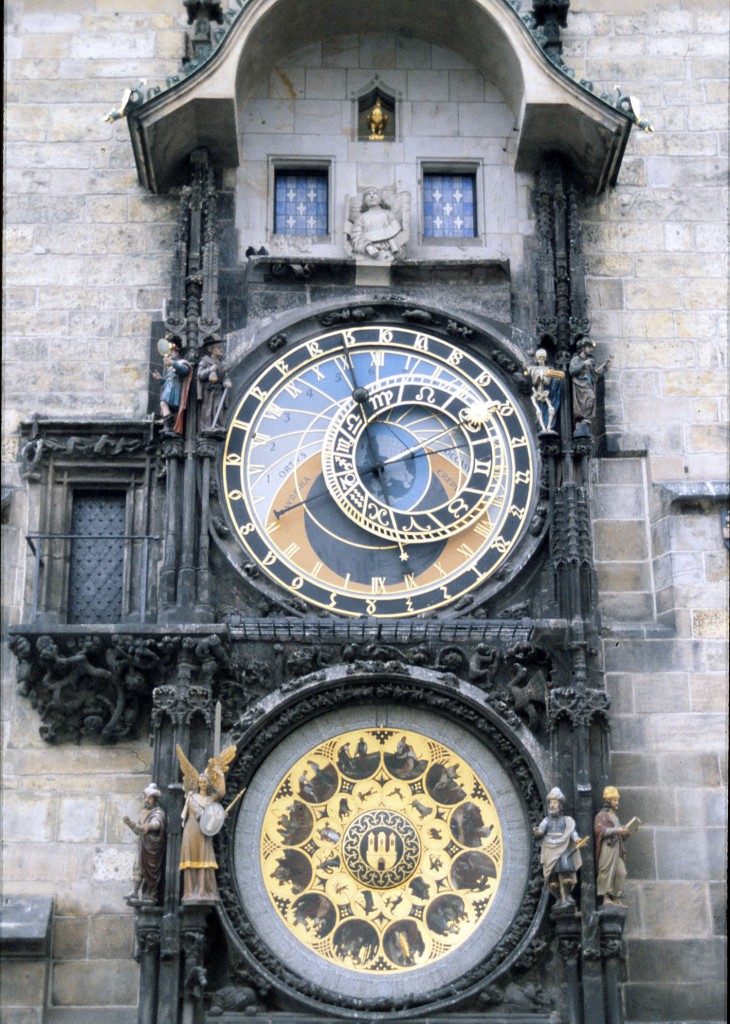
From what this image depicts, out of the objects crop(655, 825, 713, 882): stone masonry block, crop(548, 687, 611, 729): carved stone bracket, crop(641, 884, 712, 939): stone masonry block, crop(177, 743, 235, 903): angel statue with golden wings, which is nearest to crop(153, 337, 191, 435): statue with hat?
crop(177, 743, 235, 903): angel statue with golden wings

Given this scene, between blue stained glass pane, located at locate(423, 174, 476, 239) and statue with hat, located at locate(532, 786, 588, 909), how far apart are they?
13.7 ft

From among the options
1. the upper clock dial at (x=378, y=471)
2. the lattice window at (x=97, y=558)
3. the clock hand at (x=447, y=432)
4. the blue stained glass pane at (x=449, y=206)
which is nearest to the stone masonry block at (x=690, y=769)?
the upper clock dial at (x=378, y=471)

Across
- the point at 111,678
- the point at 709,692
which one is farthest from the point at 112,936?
the point at 709,692

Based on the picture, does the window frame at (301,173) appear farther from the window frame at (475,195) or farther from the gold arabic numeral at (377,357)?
the gold arabic numeral at (377,357)

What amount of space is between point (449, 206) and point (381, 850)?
15.1 feet

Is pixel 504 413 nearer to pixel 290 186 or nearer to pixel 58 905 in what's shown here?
pixel 290 186

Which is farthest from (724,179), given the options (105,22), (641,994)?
(641,994)

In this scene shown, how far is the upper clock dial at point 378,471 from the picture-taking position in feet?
45.8

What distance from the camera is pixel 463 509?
14125 millimetres

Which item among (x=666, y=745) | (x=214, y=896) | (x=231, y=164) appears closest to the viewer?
(x=214, y=896)

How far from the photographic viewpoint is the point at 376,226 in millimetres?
14781

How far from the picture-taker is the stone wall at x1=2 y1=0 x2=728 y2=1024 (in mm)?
13344

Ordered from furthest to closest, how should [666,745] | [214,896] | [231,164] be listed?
1. [231,164]
2. [666,745]
3. [214,896]

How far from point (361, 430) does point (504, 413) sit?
96 cm
